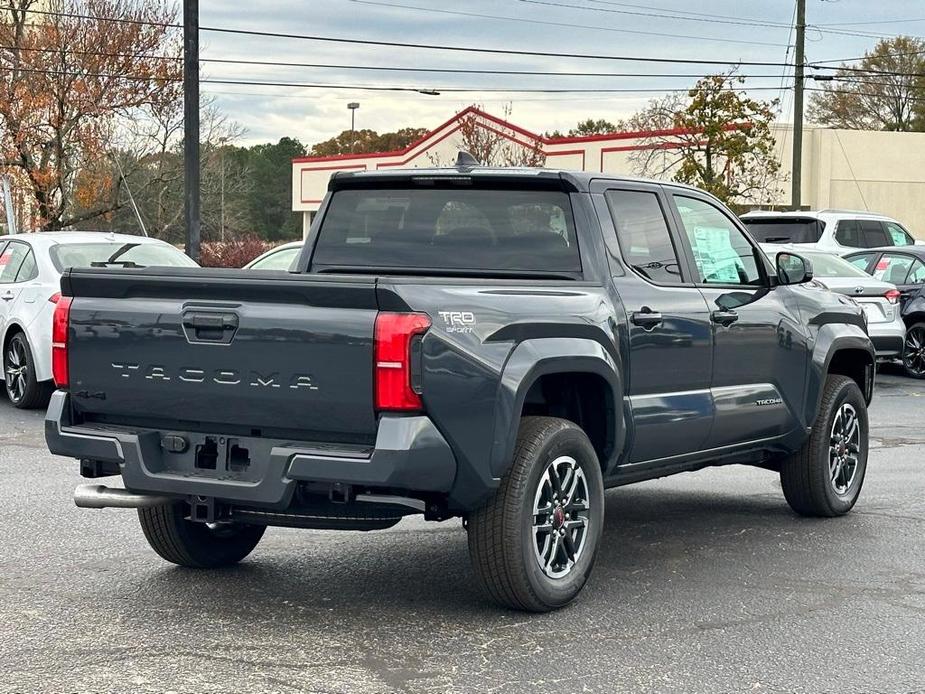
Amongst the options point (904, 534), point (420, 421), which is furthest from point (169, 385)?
point (904, 534)

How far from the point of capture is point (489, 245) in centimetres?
690

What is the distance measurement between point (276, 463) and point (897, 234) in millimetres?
20261

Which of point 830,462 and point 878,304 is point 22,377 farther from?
point 878,304

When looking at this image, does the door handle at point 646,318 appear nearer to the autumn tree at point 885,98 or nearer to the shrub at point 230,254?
the shrub at point 230,254

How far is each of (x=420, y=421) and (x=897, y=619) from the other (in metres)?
2.34

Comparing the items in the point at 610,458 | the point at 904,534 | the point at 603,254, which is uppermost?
the point at 603,254

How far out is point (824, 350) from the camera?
8.34m

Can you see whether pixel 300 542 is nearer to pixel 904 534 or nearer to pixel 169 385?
pixel 169 385

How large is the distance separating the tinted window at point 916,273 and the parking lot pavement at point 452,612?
37.4 ft

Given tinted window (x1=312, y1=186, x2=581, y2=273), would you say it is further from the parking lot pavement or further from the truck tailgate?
the parking lot pavement

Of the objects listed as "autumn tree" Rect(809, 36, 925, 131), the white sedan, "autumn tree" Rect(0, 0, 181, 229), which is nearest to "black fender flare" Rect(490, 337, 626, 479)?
the white sedan

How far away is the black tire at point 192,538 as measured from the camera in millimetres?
6754

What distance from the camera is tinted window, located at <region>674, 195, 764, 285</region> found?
761 centimetres

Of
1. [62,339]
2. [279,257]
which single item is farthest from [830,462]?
[279,257]
